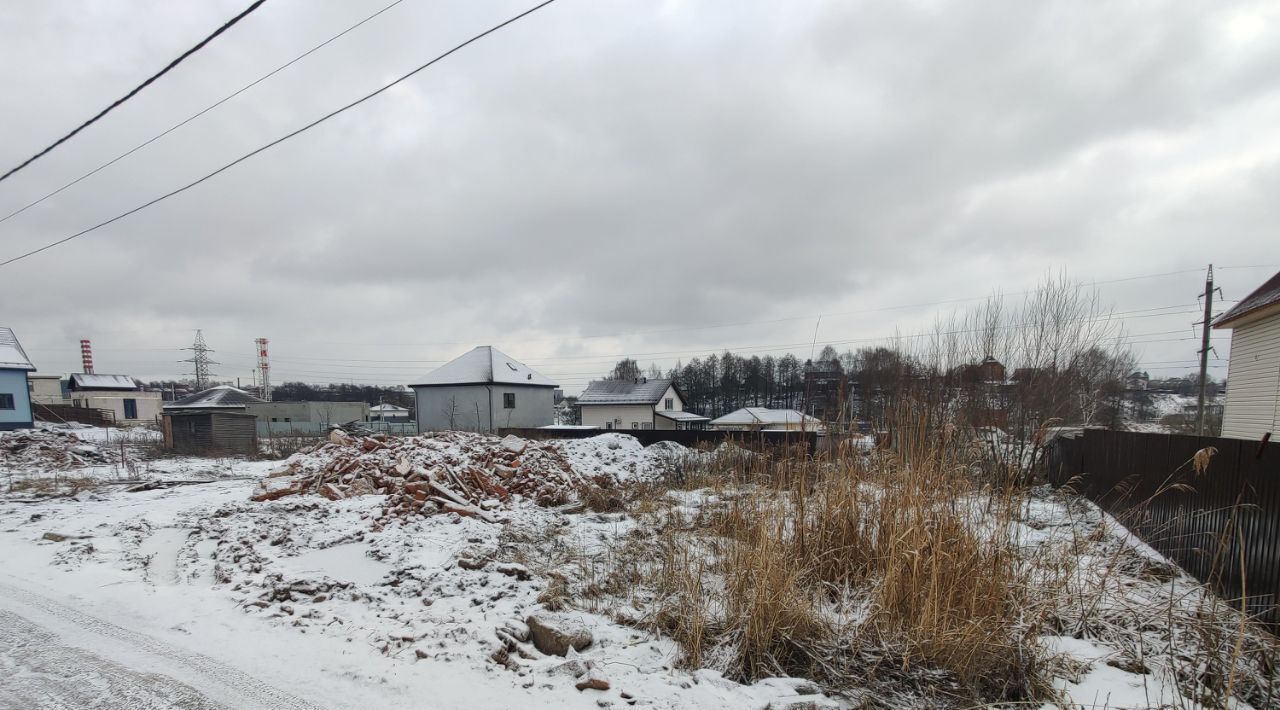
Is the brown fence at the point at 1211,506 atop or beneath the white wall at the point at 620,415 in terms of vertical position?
atop

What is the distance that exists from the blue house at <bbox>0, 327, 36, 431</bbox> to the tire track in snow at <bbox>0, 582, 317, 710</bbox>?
29744mm

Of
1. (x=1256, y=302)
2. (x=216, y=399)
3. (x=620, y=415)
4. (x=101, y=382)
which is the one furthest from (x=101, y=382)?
(x=1256, y=302)

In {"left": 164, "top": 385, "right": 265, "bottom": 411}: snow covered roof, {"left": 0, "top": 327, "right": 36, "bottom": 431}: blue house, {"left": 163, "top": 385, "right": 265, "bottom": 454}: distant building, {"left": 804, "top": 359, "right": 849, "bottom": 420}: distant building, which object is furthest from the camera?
{"left": 164, "top": 385, "right": 265, "bottom": 411}: snow covered roof

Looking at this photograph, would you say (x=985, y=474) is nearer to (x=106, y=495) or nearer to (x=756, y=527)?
(x=756, y=527)

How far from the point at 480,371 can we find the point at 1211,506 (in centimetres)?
3131

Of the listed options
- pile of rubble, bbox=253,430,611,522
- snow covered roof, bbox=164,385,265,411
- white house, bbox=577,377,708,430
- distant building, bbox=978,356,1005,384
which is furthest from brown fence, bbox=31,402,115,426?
distant building, bbox=978,356,1005,384

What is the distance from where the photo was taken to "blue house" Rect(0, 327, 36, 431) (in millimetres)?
23328

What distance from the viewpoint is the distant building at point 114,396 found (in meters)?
44.5

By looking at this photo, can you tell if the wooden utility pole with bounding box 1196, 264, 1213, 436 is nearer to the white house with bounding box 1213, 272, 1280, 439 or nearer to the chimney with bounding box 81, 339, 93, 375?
the white house with bounding box 1213, 272, 1280, 439

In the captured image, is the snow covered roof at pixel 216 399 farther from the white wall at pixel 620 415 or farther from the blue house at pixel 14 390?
the white wall at pixel 620 415

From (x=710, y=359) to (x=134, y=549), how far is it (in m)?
63.1

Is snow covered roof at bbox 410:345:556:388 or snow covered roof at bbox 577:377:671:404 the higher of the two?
snow covered roof at bbox 410:345:556:388

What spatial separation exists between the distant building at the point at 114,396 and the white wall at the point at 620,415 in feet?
120

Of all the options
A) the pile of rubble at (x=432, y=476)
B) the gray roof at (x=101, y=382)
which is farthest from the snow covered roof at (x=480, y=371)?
Result: the gray roof at (x=101, y=382)
